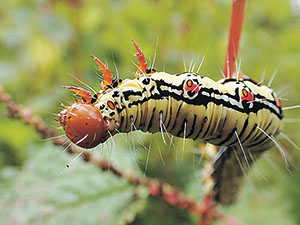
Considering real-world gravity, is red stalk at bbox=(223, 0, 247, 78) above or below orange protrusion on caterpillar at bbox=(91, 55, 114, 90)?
above

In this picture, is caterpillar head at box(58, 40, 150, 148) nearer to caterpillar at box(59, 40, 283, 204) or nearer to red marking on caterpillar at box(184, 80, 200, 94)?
caterpillar at box(59, 40, 283, 204)

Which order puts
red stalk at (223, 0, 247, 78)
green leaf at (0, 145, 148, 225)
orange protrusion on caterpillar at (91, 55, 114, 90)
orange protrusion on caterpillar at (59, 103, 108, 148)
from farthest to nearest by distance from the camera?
green leaf at (0, 145, 148, 225), red stalk at (223, 0, 247, 78), orange protrusion on caterpillar at (91, 55, 114, 90), orange protrusion on caterpillar at (59, 103, 108, 148)

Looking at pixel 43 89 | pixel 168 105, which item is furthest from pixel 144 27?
pixel 168 105

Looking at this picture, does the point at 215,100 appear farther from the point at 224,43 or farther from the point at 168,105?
the point at 224,43

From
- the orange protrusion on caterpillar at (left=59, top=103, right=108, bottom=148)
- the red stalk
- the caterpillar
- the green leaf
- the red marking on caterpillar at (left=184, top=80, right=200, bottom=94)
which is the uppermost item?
the red stalk

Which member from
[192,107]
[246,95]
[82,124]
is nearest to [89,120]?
[82,124]

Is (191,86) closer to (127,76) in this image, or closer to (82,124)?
(82,124)

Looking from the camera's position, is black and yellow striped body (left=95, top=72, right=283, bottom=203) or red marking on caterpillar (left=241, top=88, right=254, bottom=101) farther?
red marking on caterpillar (left=241, top=88, right=254, bottom=101)

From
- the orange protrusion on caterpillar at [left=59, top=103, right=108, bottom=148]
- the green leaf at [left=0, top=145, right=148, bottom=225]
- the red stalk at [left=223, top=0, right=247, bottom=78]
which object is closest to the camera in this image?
the orange protrusion on caterpillar at [left=59, top=103, right=108, bottom=148]

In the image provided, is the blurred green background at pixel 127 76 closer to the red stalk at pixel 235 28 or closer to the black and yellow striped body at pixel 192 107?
the red stalk at pixel 235 28

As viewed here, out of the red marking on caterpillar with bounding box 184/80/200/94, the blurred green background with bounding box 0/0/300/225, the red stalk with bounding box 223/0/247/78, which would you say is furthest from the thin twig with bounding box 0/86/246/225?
the red stalk with bounding box 223/0/247/78
